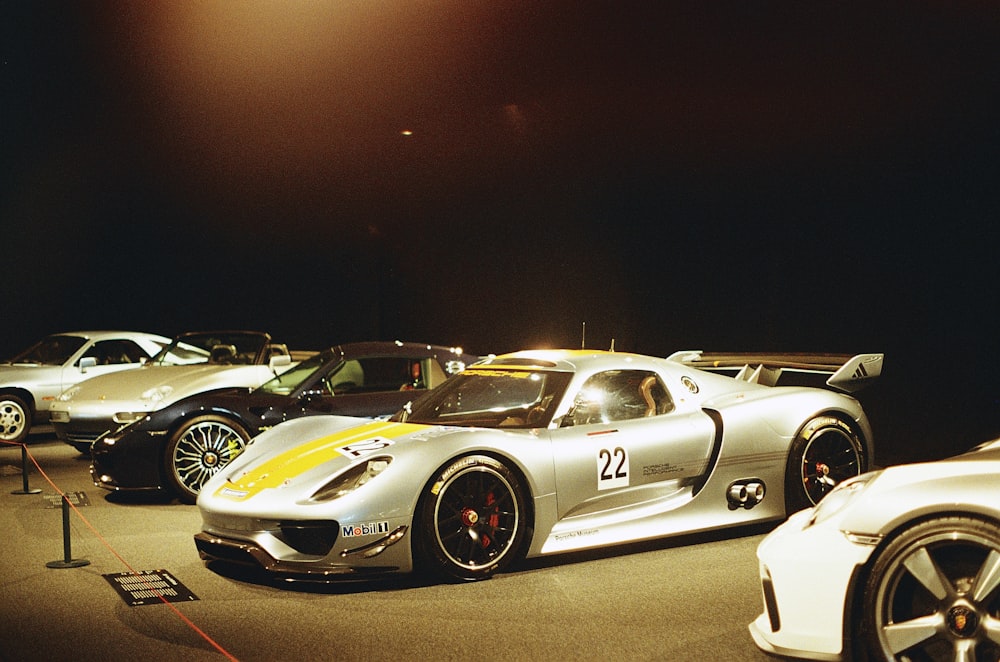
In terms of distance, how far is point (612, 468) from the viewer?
6.10m

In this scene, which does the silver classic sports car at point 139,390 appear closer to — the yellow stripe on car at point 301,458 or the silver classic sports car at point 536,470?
the silver classic sports car at point 536,470

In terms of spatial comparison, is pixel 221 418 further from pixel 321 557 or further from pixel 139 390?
pixel 321 557

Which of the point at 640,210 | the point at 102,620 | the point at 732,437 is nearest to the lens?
the point at 102,620

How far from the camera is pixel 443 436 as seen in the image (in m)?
5.77

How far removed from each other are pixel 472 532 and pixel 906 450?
7070 mm

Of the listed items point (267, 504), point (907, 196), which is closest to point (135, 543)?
point (267, 504)

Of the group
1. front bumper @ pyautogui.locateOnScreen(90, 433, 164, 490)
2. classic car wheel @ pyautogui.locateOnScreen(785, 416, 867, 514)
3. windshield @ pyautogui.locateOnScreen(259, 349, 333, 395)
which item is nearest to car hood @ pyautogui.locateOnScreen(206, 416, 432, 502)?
front bumper @ pyautogui.locateOnScreen(90, 433, 164, 490)

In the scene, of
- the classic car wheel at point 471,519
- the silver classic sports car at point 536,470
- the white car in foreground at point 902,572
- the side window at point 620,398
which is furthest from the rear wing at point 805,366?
the white car in foreground at point 902,572

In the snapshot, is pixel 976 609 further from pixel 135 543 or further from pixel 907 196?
pixel 907 196

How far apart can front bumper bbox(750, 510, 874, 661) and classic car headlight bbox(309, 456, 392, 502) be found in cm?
242

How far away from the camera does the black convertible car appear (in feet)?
28.0

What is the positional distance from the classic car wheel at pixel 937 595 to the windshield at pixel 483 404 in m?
2.93

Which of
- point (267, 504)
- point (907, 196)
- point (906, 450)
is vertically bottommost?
point (906, 450)

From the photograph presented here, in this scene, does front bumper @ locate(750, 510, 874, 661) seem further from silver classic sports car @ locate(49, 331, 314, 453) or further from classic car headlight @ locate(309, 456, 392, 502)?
silver classic sports car @ locate(49, 331, 314, 453)
